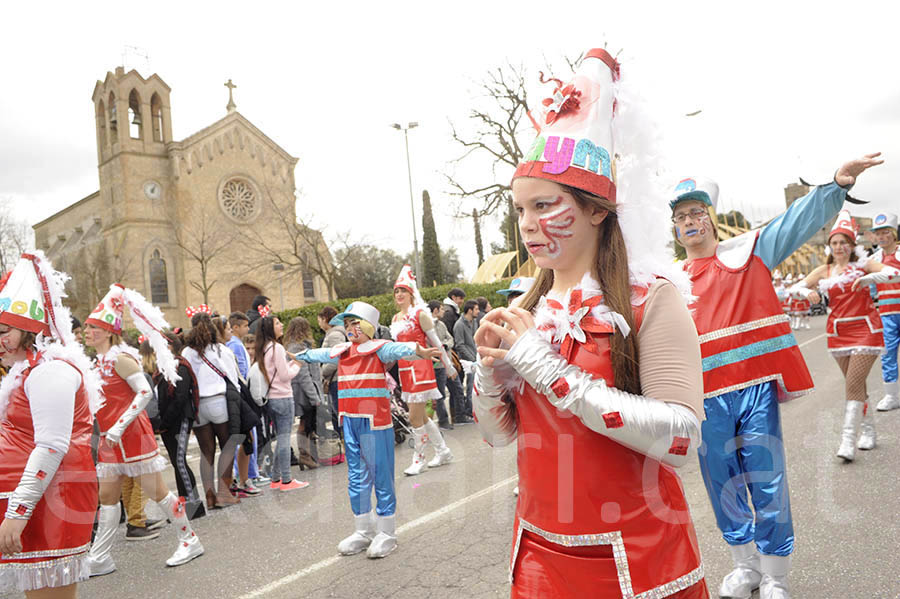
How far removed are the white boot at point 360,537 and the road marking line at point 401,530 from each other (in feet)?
0.29

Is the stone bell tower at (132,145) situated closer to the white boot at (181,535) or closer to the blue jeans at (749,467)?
the white boot at (181,535)

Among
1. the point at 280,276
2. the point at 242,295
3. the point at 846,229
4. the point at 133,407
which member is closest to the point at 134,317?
the point at 133,407

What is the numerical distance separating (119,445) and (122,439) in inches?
2.0

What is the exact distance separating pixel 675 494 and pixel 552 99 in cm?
125

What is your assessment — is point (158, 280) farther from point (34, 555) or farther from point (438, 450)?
point (34, 555)

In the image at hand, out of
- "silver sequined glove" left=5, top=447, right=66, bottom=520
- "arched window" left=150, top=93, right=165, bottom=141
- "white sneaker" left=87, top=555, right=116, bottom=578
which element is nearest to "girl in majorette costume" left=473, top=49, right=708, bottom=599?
"silver sequined glove" left=5, top=447, right=66, bottom=520

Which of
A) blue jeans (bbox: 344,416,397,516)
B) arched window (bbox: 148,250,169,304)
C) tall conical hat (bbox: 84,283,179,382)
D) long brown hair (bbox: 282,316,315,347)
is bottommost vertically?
blue jeans (bbox: 344,416,397,516)

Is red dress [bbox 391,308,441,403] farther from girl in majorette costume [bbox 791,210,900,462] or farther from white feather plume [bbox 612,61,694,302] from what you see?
white feather plume [bbox 612,61,694,302]

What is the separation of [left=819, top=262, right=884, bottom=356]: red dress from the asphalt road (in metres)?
1.02

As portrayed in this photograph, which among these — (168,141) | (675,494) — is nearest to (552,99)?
(675,494)

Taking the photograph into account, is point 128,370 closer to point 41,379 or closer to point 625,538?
point 41,379

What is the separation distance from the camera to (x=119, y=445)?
5.35 meters

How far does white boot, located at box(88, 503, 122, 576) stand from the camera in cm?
534

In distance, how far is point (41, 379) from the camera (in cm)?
324
